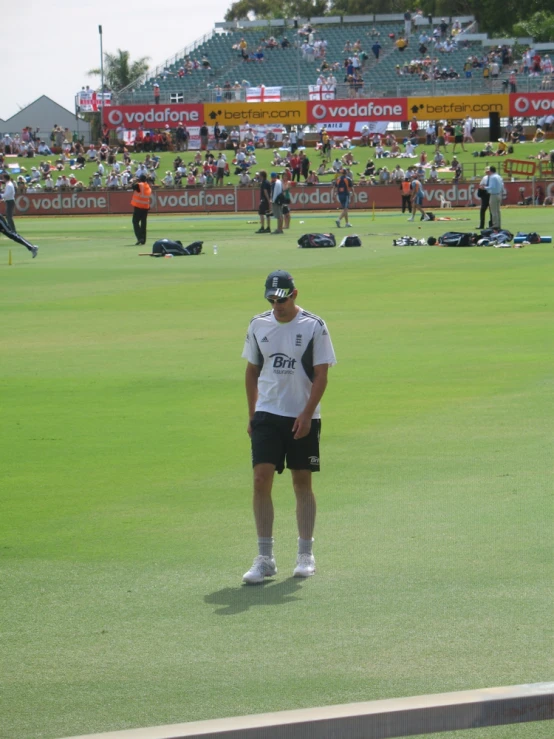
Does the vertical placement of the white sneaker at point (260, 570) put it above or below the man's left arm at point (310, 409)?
below

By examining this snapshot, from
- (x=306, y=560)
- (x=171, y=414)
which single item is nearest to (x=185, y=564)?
(x=306, y=560)

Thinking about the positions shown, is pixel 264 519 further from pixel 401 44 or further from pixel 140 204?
pixel 401 44

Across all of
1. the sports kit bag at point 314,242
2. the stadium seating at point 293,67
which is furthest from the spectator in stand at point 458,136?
the sports kit bag at point 314,242

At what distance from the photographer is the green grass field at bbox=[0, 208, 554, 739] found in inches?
204

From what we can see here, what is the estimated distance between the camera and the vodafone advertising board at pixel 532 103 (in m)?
69.2

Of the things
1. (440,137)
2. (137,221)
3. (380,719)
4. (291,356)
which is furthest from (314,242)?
(440,137)

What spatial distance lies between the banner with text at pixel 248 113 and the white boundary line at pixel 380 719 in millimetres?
72213

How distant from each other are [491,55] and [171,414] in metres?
71.7

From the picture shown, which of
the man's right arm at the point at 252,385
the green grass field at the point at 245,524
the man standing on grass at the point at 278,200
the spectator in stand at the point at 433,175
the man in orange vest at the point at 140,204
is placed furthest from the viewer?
the spectator in stand at the point at 433,175

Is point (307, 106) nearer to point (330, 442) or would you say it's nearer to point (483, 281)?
point (483, 281)

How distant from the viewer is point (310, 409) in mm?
6707

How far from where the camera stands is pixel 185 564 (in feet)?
23.0

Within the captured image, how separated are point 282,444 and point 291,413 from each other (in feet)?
0.62

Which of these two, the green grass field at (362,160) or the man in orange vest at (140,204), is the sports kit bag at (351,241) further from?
the green grass field at (362,160)
